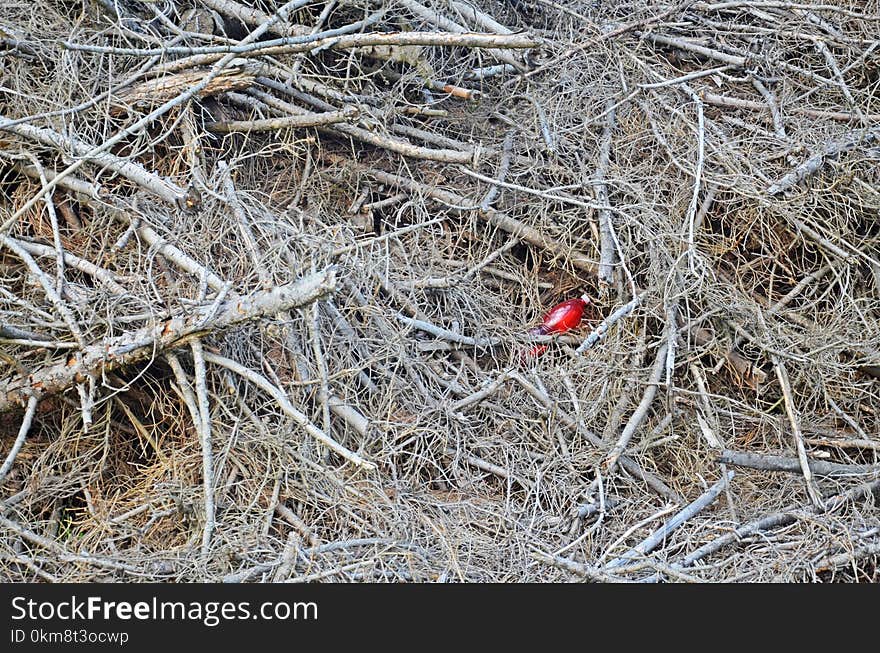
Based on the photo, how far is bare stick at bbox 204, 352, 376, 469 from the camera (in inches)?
118

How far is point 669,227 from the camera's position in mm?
3838

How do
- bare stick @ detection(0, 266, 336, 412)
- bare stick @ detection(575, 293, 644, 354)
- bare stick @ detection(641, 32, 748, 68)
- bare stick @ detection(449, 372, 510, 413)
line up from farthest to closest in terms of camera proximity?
bare stick @ detection(641, 32, 748, 68)
bare stick @ detection(575, 293, 644, 354)
bare stick @ detection(449, 372, 510, 413)
bare stick @ detection(0, 266, 336, 412)

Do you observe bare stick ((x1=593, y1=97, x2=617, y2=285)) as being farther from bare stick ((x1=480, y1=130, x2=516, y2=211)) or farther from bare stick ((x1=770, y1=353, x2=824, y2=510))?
bare stick ((x1=770, y1=353, x2=824, y2=510))

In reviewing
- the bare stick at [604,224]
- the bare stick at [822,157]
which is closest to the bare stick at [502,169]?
the bare stick at [604,224]

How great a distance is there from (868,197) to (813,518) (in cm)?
147

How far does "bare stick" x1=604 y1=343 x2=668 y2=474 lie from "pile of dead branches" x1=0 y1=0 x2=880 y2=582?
0.04ft

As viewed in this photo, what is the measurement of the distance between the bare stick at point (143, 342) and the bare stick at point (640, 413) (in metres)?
1.28

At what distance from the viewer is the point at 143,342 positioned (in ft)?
9.95

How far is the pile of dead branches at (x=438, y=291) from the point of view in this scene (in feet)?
10.2

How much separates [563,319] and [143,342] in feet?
5.85

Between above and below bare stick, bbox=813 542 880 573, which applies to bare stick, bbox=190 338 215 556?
above

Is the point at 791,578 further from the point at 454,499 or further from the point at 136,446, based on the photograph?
the point at 136,446

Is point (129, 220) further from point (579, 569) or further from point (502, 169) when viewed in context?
point (579, 569)

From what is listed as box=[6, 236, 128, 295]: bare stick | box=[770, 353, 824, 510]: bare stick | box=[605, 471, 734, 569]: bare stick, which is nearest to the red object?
box=[770, 353, 824, 510]: bare stick
